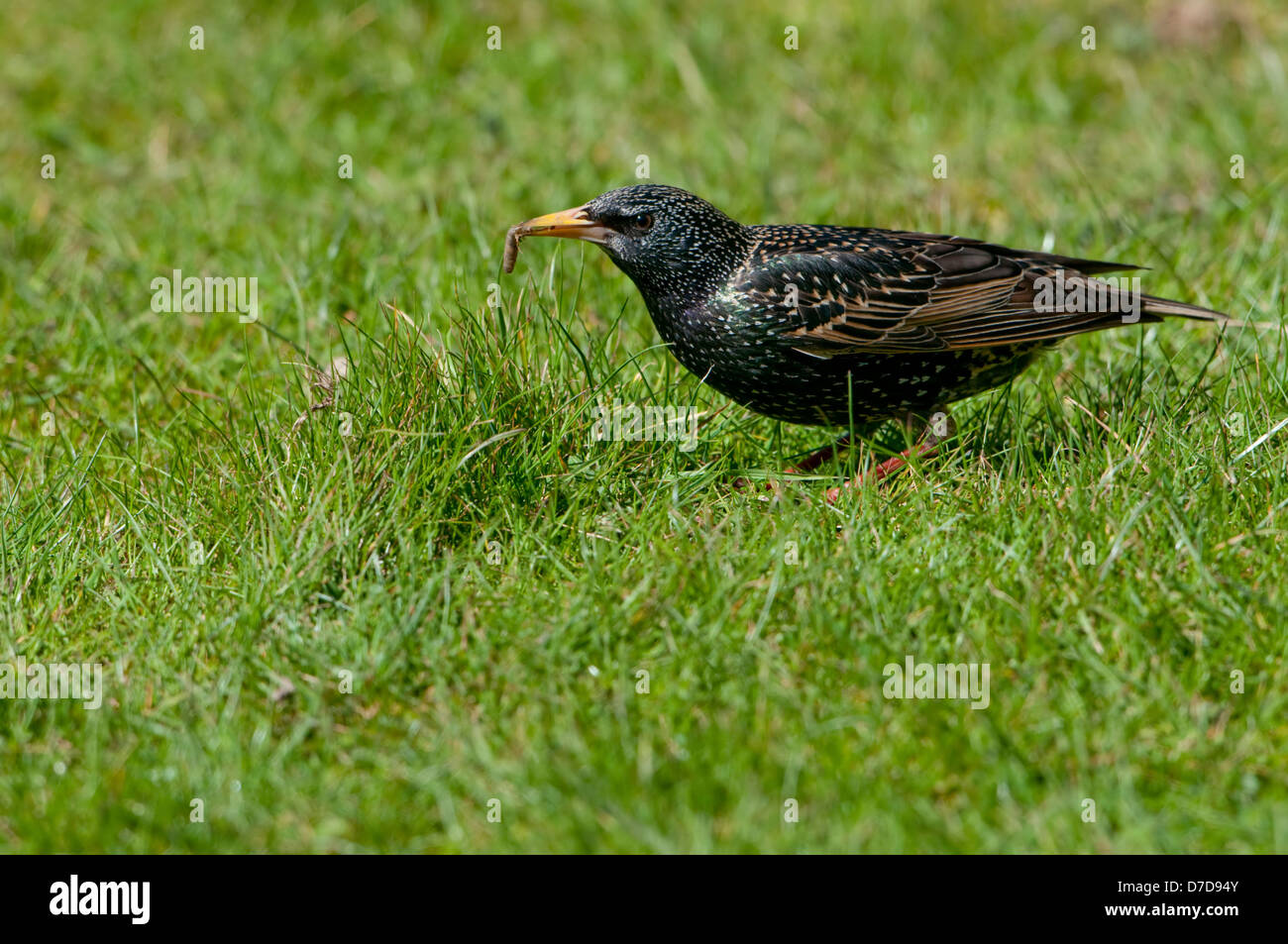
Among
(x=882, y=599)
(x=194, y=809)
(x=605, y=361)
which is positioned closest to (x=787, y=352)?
(x=605, y=361)

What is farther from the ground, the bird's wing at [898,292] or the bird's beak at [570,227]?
the bird's beak at [570,227]

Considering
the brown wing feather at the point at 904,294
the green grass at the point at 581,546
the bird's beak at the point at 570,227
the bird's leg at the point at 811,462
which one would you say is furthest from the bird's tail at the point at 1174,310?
the bird's beak at the point at 570,227

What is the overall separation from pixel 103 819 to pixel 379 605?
97 cm

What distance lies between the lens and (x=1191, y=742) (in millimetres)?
3527

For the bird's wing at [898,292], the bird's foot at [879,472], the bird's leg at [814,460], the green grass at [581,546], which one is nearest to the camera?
the green grass at [581,546]

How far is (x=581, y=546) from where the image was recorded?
4.30 m

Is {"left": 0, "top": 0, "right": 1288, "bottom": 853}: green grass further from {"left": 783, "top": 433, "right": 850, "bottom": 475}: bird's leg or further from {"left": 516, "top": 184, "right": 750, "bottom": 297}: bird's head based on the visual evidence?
{"left": 516, "top": 184, "right": 750, "bottom": 297}: bird's head

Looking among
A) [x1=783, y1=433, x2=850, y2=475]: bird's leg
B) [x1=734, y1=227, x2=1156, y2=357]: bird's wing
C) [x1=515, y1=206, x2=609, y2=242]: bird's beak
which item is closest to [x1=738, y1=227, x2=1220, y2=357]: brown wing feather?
[x1=734, y1=227, x2=1156, y2=357]: bird's wing

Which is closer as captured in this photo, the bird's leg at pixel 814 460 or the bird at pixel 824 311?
the bird at pixel 824 311

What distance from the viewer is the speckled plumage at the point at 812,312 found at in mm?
4875

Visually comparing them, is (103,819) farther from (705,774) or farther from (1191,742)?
(1191,742)

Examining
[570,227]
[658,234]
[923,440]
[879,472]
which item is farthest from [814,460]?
[570,227]

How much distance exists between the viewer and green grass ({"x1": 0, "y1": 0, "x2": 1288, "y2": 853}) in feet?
11.3

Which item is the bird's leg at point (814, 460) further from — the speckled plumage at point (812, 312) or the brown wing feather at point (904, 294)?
the brown wing feather at point (904, 294)
